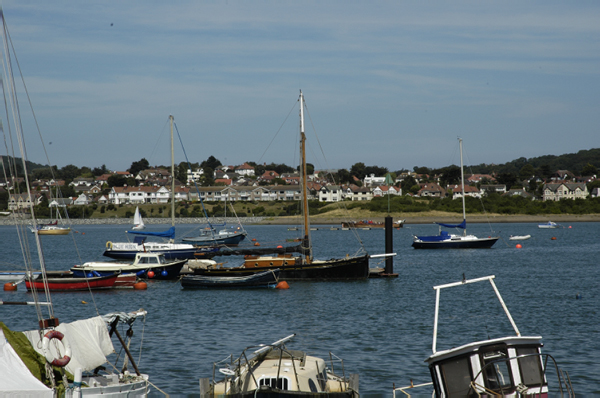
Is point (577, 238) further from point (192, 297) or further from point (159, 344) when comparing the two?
point (159, 344)

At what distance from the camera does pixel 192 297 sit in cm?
3928

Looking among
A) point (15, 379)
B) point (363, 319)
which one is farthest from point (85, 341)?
point (363, 319)

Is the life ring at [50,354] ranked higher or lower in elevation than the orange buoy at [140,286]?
higher

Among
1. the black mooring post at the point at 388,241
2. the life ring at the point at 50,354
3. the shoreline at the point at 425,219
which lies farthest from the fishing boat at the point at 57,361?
the shoreline at the point at 425,219

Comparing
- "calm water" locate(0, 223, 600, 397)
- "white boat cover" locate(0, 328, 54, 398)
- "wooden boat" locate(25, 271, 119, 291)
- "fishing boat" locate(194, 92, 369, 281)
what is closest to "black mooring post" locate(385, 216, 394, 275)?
"calm water" locate(0, 223, 600, 397)

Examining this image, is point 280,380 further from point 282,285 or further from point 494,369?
point 282,285

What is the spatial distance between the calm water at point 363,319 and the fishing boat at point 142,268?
1087 millimetres

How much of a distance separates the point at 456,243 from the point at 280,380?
225 ft

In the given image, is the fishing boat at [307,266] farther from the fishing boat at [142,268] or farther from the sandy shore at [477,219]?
the sandy shore at [477,219]

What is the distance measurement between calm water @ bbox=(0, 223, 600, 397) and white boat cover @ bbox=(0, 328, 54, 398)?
6165 mm

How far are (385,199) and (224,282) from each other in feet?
458

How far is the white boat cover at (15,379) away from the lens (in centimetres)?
1241

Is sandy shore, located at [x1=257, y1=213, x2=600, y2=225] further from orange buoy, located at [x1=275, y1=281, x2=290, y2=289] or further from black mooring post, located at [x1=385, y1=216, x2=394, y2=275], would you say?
orange buoy, located at [x1=275, y1=281, x2=290, y2=289]

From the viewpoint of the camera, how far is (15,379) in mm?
12602
